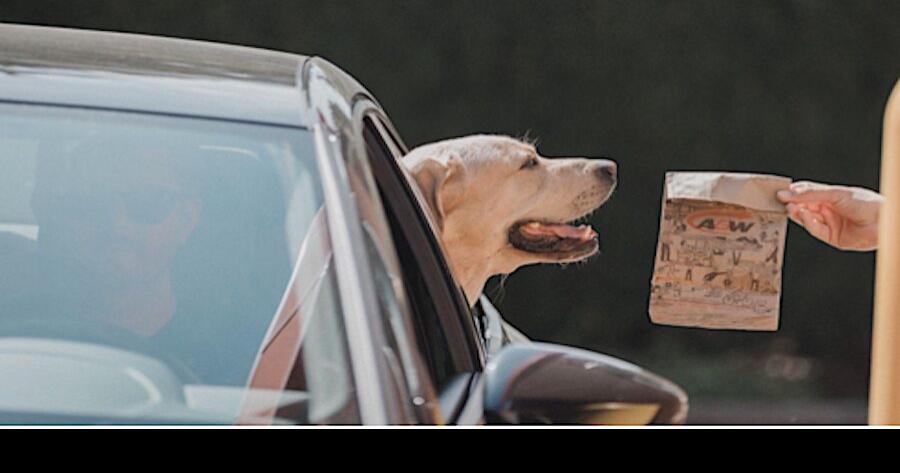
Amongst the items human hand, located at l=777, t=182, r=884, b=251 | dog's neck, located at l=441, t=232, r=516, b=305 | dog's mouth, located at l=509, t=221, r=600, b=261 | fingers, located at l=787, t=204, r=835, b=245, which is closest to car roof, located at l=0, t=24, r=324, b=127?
fingers, located at l=787, t=204, r=835, b=245

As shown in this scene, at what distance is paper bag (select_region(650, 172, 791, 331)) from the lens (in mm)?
3660

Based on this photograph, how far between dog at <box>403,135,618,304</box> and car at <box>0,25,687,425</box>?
2.75 meters

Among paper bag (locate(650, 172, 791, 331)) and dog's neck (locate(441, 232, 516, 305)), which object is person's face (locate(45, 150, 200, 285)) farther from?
dog's neck (locate(441, 232, 516, 305))

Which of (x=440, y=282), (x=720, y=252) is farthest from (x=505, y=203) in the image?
(x=440, y=282)

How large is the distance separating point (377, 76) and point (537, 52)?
2.61 feet

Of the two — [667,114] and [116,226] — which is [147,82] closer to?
[116,226]

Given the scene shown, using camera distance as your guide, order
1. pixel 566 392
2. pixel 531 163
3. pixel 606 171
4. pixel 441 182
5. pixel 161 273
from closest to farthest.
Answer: pixel 566 392
pixel 161 273
pixel 441 182
pixel 531 163
pixel 606 171

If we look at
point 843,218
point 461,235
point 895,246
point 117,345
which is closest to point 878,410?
point 895,246

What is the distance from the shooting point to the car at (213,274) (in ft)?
6.78

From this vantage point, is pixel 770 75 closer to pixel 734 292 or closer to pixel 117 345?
pixel 734 292

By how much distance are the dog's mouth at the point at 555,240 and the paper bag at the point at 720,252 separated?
5.44 feet

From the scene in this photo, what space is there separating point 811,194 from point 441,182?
162cm

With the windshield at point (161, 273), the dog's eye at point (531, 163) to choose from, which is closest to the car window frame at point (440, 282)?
the windshield at point (161, 273)

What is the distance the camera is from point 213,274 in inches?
89.7
